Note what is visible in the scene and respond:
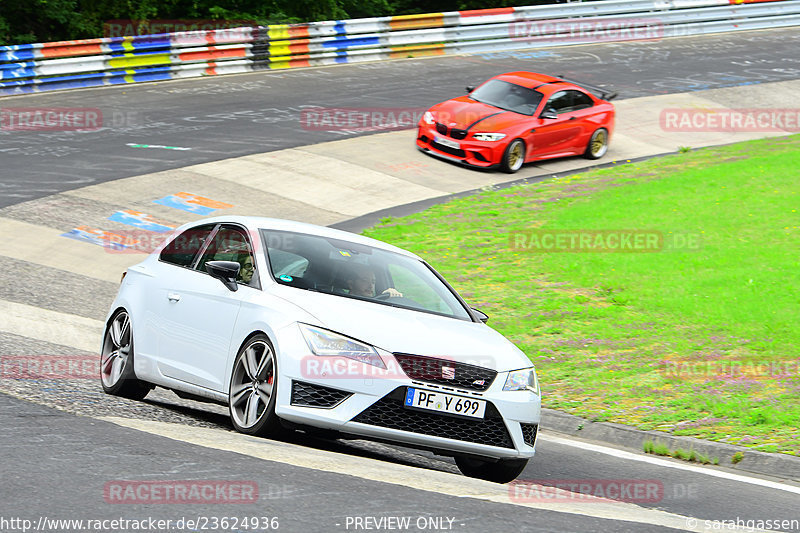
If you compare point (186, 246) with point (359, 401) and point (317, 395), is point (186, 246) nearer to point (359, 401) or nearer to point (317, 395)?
point (317, 395)

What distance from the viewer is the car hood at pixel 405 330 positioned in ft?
21.9

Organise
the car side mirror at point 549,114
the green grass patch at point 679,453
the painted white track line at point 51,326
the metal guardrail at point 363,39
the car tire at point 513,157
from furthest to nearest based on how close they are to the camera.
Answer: the metal guardrail at point 363,39 < the car side mirror at point 549,114 < the car tire at point 513,157 < the painted white track line at point 51,326 < the green grass patch at point 679,453

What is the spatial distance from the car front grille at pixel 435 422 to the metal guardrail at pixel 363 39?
19586 millimetres

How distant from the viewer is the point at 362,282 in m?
7.61

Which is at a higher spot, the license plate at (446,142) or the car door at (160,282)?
the car door at (160,282)

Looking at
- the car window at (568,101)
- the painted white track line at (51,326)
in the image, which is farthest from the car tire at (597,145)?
the painted white track line at (51,326)

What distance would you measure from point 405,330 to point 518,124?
1503 centimetres

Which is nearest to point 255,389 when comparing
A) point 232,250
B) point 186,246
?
point 232,250

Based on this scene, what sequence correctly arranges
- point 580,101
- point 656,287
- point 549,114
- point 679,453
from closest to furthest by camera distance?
point 679,453 < point 656,287 < point 549,114 < point 580,101

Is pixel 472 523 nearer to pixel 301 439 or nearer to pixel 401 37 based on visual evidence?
pixel 301 439

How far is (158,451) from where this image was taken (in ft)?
19.8

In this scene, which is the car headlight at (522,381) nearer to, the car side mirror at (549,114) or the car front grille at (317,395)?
the car front grille at (317,395)

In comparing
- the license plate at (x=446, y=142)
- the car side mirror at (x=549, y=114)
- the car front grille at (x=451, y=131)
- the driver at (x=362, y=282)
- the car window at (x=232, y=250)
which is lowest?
the license plate at (x=446, y=142)

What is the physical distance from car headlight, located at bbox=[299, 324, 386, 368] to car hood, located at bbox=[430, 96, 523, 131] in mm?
14895
